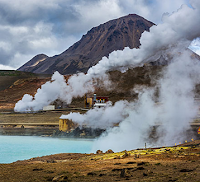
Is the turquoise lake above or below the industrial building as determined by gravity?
below

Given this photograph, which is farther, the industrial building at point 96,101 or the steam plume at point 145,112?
the industrial building at point 96,101

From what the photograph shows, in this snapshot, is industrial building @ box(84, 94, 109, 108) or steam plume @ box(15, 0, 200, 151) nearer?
steam plume @ box(15, 0, 200, 151)

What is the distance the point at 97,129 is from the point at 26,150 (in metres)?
19.5

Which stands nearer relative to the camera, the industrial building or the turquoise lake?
the turquoise lake

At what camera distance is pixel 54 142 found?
55844 millimetres

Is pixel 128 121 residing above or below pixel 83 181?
above

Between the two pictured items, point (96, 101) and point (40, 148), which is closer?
point (40, 148)

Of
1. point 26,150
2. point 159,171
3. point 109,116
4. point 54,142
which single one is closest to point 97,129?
point 109,116

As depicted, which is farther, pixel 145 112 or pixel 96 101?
pixel 96 101

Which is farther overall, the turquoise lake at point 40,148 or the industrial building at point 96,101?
the industrial building at point 96,101

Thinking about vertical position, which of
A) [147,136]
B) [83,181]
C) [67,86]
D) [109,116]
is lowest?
[83,181]

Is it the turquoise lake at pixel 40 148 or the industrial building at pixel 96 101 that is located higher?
the industrial building at pixel 96 101

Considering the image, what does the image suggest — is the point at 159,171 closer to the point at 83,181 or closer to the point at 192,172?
the point at 192,172

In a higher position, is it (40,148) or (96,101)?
(96,101)
